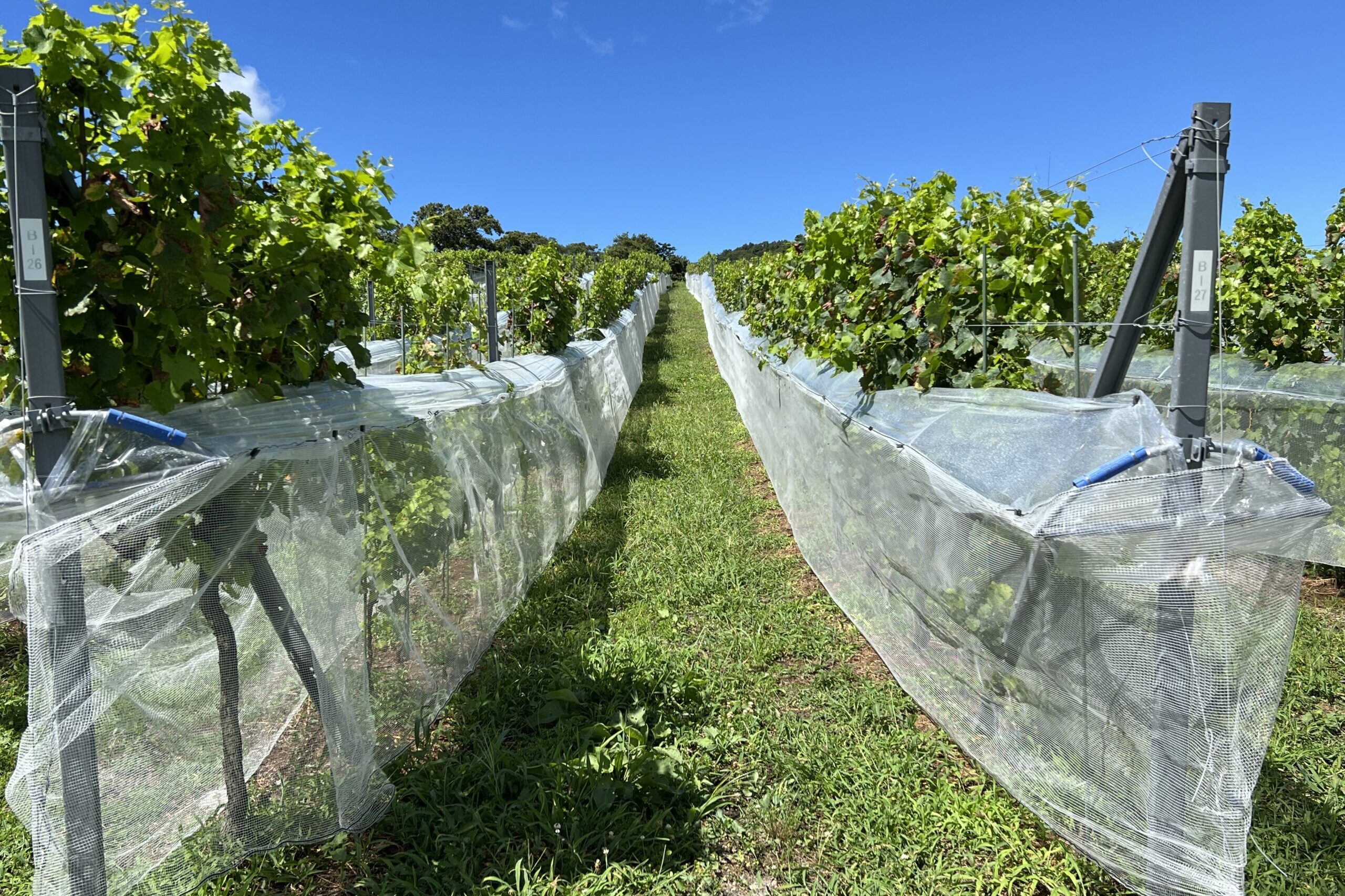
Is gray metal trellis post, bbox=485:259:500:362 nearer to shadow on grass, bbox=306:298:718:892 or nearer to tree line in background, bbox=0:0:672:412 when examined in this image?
shadow on grass, bbox=306:298:718:892

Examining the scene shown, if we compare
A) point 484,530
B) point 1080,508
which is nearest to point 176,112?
point 484,530

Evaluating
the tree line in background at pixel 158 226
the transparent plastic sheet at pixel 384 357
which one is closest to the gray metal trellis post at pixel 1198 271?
the tree line in background at pixel 158 226

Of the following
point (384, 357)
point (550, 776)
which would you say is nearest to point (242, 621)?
point (550, 776)

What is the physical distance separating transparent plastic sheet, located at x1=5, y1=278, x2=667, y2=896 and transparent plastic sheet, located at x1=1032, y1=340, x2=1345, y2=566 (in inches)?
124

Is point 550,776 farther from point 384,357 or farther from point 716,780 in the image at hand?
point 384,357

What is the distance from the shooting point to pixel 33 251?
1.67 metres

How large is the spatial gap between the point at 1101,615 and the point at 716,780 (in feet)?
4.72

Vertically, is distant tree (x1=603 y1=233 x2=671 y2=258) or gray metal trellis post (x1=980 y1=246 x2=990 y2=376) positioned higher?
distant tree (x1=603 y1=233 x2=671 y2=258)

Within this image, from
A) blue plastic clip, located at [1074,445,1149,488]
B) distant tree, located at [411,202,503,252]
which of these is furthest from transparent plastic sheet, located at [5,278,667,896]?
distant tree, located at [411,202,503,252]

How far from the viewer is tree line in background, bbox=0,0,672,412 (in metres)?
1.81

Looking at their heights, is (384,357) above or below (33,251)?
below

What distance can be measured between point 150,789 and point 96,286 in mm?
1210

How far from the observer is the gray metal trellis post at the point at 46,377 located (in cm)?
164

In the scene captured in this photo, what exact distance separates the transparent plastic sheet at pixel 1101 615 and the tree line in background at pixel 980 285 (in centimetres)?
48
